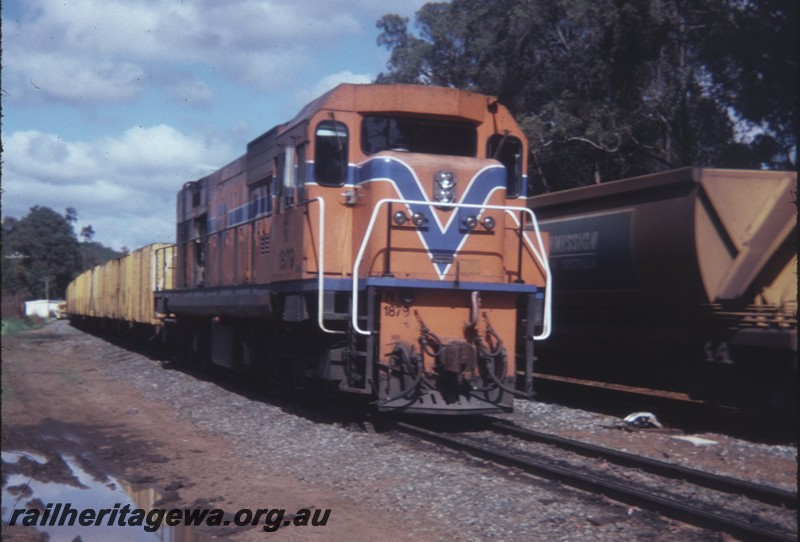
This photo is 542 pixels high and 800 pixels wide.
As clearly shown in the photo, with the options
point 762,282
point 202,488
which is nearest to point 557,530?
point 202,488

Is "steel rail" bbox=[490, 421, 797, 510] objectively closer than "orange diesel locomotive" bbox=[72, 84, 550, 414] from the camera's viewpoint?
Yes

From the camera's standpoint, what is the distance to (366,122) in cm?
952

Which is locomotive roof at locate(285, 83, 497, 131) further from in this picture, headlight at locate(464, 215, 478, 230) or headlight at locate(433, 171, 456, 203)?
headlight at locate(464, 215, 478, 230)

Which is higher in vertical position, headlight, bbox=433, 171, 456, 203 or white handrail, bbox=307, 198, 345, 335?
headlight, bbox=433, 171, 456, 203

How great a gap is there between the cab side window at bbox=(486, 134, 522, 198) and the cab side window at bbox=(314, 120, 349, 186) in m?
1.94

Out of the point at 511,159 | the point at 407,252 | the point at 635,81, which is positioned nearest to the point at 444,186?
the point at 407,252

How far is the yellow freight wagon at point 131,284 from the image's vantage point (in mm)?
19625

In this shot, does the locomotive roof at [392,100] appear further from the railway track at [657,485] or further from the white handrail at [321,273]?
the railway track at [657,485]

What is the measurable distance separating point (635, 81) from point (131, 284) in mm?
15616

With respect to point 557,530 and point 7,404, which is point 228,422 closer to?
point 7,404

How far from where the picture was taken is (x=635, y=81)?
22.4 m

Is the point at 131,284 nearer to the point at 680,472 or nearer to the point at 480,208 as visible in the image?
the point at 480,208

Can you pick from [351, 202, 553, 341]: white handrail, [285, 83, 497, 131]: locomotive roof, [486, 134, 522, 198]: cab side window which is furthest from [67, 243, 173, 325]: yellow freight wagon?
[351, 202, 553, 341]: white handrail

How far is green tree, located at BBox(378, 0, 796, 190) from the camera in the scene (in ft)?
62.2
